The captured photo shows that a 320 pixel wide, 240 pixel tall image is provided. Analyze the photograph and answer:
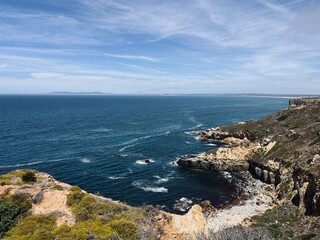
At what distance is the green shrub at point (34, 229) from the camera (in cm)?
2372

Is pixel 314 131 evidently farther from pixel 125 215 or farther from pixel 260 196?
pixel 125 215

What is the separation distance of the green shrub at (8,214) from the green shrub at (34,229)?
902mm

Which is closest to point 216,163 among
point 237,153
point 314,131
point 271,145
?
point 237,153

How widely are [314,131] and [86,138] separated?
74.2 m

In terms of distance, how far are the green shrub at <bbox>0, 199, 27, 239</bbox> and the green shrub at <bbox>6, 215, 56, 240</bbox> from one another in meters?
0.90

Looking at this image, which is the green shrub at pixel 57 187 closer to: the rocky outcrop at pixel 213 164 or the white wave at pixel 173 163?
the white wave at pixel 173 163

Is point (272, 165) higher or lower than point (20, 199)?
lower

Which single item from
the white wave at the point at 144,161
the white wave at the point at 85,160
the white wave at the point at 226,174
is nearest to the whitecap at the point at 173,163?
the white wave at the point at 144,161

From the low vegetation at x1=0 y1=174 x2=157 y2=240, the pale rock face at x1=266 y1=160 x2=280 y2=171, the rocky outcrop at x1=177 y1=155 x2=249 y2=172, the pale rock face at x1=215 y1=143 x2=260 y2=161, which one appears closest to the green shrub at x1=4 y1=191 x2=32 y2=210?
the low vegetation at x1=0 y1=174 x2=157 y2=240

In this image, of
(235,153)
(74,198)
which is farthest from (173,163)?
(74,198)

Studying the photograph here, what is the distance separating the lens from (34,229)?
85.0 feet

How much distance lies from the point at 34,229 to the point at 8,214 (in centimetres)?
458

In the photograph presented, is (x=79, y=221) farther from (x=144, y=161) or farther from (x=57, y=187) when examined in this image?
(x=144, y=161)

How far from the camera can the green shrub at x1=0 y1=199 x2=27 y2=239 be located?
88.7 feet
